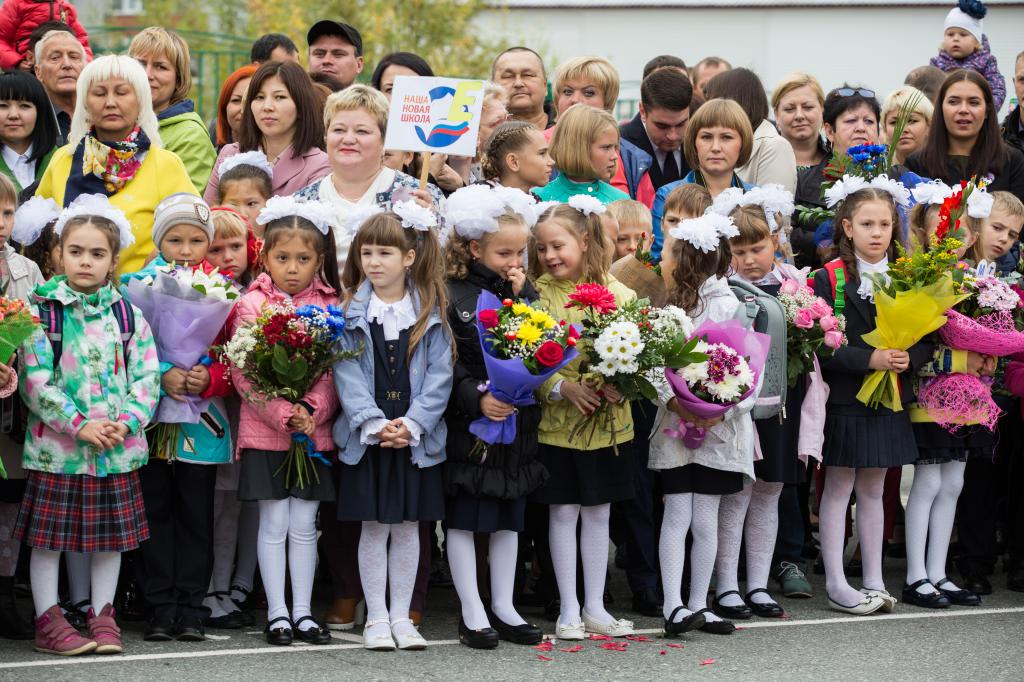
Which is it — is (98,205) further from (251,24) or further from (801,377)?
(251,24)

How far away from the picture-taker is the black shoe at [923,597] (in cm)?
760

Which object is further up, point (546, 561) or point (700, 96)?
point (700, 96)

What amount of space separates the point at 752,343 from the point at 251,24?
18.7 meters

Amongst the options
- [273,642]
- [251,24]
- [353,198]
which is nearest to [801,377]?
[353,198]

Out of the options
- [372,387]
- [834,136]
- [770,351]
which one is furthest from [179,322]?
[834,136]

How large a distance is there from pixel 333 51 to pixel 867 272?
13.6 feet

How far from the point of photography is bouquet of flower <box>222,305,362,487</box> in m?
6.37

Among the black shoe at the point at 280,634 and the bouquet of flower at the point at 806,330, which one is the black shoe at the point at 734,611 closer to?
the bouquet of flower at the point at 806,330

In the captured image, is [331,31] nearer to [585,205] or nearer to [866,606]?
[585,205]

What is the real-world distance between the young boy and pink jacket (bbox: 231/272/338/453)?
5.96ft

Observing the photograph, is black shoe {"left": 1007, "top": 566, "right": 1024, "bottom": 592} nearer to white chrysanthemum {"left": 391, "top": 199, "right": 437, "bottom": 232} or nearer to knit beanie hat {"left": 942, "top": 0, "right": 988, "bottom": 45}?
→ white chrysanthemum {"left": 391, "top": 199, "right": 437, "bottom": 232}

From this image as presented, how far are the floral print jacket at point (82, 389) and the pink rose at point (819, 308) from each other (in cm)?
324

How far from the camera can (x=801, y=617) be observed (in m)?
7.35

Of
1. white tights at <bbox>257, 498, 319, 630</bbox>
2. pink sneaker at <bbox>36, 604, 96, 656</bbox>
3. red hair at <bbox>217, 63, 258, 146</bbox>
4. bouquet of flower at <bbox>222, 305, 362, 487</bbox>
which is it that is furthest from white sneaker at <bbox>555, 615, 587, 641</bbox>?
red hair at <bbox>217, 63, 258, 146</bbox>
